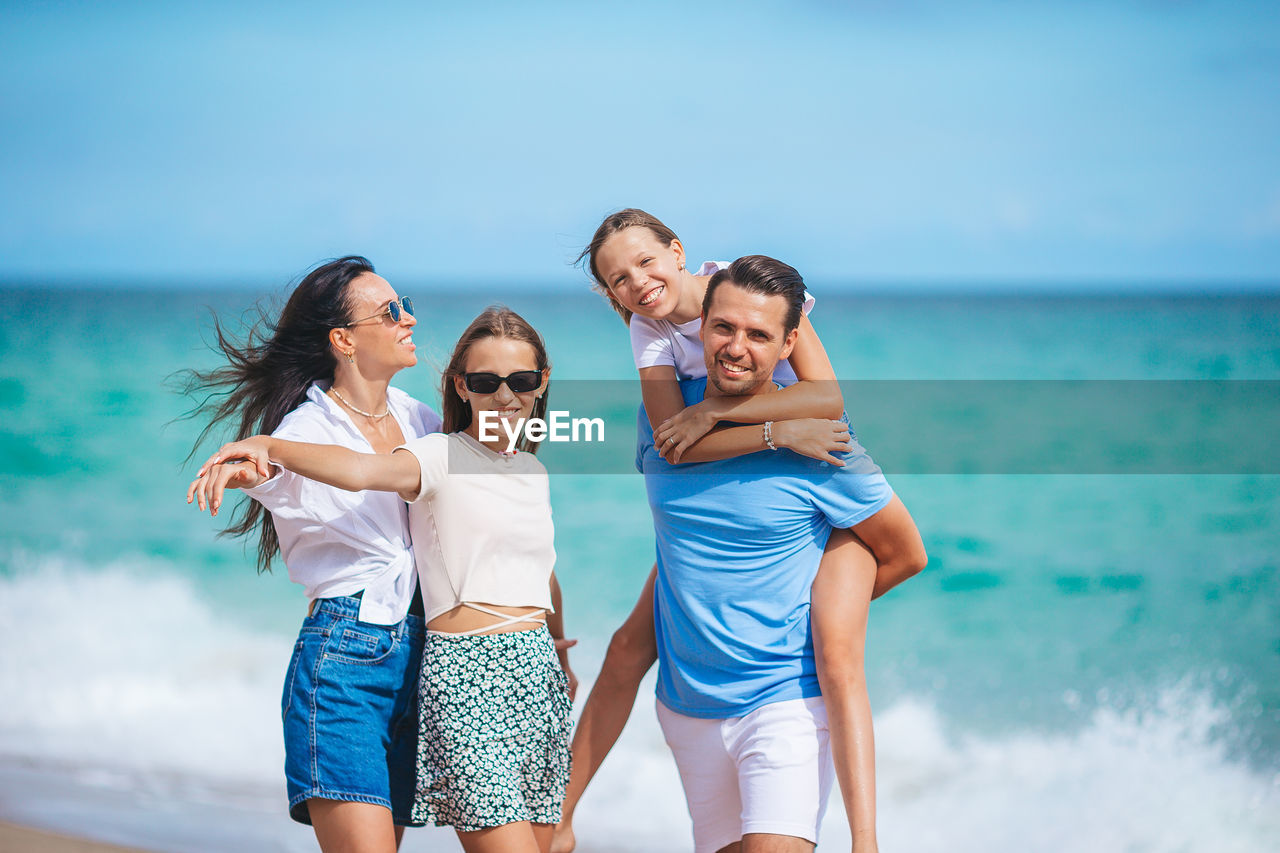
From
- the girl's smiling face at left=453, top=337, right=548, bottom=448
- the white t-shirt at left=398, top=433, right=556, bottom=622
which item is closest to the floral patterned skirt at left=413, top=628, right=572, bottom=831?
the white t-shirt at left=398, top=433, right=556, bottom=622

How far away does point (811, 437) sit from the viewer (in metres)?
2.98

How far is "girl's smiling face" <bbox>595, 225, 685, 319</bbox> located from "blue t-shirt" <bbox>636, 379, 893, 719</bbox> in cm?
51

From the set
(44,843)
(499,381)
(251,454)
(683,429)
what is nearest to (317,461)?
(251,454)

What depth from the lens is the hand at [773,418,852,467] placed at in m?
2.98

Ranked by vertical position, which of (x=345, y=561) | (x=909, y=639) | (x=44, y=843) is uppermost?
(x=345, y=561)

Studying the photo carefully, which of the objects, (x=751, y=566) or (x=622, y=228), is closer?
(x=751, y=566)

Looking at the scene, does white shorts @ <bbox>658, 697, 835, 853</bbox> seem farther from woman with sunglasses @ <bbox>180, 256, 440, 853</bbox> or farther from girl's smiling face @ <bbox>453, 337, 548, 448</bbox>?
girl's smiling face @ <bbox>453, 337, 548, 448</bbox>

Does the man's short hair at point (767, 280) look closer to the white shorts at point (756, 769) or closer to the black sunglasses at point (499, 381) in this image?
the black sunglasses at point (499, 381)

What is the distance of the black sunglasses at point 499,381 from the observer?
306cm

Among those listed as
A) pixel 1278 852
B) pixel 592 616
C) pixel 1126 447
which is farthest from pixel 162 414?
pixel 1278 852

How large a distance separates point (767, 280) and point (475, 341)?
0.78m

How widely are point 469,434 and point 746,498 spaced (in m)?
0.75

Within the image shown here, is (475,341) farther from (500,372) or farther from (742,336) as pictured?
(742,336)

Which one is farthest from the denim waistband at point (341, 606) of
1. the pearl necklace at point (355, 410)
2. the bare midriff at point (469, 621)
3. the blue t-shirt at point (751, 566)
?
the blue t-shirt at point (751, 566)
